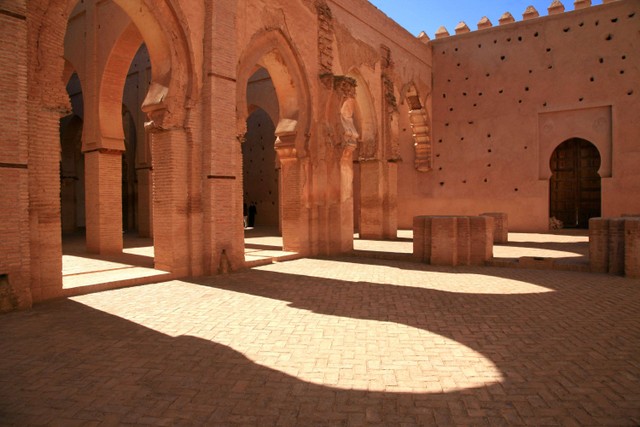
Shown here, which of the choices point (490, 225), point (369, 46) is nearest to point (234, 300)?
point (490, 225)

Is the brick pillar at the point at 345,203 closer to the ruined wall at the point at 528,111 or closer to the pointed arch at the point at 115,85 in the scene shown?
the pointed arch at the point at 115,85

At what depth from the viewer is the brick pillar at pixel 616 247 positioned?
833 centimetres

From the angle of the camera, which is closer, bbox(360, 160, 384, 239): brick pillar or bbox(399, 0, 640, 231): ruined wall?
bbox(360, 160, 384, 239): brick pillar

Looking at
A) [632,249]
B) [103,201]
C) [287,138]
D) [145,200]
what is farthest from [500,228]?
[145,200]

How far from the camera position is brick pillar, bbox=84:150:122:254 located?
37.2 ft

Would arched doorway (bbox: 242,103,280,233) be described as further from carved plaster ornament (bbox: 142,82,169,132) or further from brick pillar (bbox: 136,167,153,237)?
carved plaster ornament (bbox: 142,82,169,132)

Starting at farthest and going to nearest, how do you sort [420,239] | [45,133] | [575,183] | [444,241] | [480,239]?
[575,183] → [420,239] → [444,241] → [480,239] → [45,133]

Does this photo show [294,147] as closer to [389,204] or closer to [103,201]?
[103,201]

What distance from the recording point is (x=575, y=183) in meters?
19.2

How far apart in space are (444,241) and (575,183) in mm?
12312

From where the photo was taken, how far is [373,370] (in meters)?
3.81

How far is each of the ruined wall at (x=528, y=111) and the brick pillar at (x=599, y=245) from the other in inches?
359

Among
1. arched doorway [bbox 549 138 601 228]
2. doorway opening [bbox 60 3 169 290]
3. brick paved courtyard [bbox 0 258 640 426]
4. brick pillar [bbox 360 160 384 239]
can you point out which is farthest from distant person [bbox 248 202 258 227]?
brick paved courtyard [bbox 0 258 640 426]

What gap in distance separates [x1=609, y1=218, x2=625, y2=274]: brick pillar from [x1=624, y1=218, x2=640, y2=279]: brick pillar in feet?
0.64
